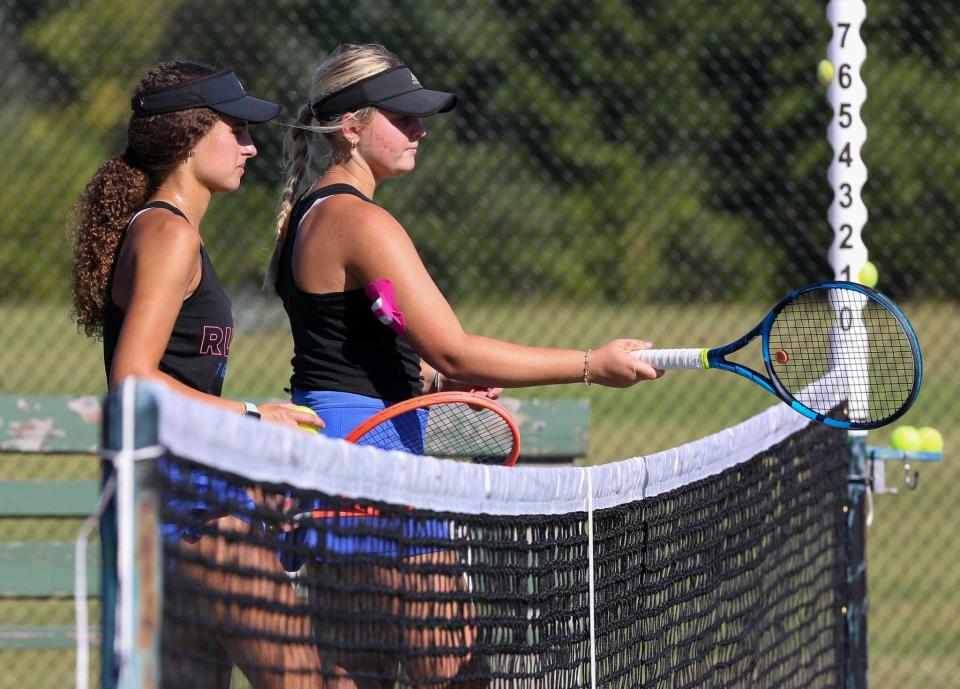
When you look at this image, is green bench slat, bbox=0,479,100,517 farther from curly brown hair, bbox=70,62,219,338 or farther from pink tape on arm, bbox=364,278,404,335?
pink tape on arm, bbox=364,278,404,335

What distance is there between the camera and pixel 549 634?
2.23m

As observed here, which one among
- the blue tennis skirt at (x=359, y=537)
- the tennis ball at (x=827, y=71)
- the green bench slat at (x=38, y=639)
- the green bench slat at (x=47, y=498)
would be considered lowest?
the green bench slat at (x=38, y=639)

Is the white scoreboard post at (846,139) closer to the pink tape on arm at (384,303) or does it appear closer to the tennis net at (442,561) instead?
the tennis net at (442,561)

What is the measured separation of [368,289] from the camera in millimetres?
2328

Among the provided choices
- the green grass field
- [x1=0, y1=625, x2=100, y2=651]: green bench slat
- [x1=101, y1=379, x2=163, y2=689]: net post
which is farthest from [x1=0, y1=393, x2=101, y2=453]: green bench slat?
[x1=101, y1=379, x2=163, y2=689]: net post

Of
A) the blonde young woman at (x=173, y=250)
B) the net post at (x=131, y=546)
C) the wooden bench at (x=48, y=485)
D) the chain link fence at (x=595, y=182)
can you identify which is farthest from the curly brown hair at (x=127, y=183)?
the chain link fence at (x=595, y=182)

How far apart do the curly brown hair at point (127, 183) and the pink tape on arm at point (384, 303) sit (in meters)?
0.44

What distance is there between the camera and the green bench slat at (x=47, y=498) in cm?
430

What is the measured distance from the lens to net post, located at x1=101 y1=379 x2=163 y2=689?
4.19 feet

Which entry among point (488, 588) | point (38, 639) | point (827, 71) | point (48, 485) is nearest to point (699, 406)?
point (827, 71)

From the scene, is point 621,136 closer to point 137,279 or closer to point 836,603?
point 836,603

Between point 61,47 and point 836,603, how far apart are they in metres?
6.09

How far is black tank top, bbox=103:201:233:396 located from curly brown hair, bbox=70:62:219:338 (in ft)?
0.16

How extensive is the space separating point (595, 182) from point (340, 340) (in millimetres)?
8917
